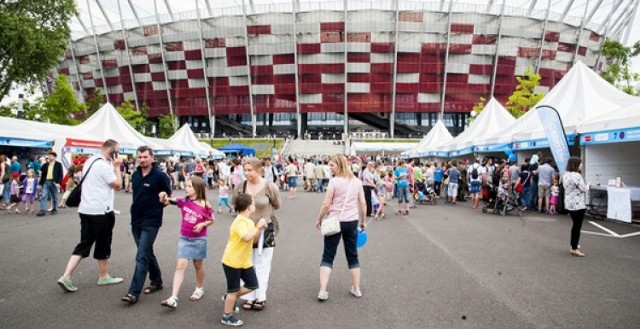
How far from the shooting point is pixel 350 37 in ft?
168

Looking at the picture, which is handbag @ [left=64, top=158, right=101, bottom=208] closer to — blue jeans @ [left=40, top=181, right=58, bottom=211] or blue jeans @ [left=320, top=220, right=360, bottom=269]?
blue jeans @ [left=320, top=220, right=360, bottom=269]

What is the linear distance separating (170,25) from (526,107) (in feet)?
156

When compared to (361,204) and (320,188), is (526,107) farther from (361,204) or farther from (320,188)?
(361,204)

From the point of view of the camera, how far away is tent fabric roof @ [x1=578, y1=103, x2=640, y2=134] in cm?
947

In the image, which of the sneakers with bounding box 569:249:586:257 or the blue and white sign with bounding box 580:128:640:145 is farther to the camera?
the blue and white sign with bounding box 580:128:640:145

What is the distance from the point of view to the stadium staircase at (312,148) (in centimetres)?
4765

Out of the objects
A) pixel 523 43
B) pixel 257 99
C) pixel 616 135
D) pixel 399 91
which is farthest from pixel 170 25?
pixel 616 135

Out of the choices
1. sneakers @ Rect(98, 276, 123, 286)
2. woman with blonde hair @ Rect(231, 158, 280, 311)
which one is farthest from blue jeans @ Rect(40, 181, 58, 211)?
woman with blonde hair @ Rect(231, 158, 280, 311)

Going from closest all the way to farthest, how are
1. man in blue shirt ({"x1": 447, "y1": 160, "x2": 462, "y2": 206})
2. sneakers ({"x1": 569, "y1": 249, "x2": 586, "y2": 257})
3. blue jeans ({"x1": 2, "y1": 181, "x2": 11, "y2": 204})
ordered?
1. sneakers ({"x1": 569, "y1": 249, "x2": 586, "y2": 257})
2. blue jeans ({"x1": 2, "y1": 181, "x2": 11, "y2": 204})
3. man in blue shirt ({"x1": 447, "y1": 160, "x2": 462, "y2": 206})

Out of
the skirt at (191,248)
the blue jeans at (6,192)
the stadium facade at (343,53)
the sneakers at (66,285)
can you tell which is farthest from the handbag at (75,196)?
the stadium facade at (343,53)

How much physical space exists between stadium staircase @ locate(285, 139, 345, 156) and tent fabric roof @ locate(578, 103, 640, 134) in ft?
120

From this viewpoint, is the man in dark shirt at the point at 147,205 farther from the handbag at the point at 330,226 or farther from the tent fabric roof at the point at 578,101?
the tent fabric roof at the point at 578,101

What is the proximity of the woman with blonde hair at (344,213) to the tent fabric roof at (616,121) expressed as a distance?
925 cm

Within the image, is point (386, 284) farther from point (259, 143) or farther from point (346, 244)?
point (259, 143)
